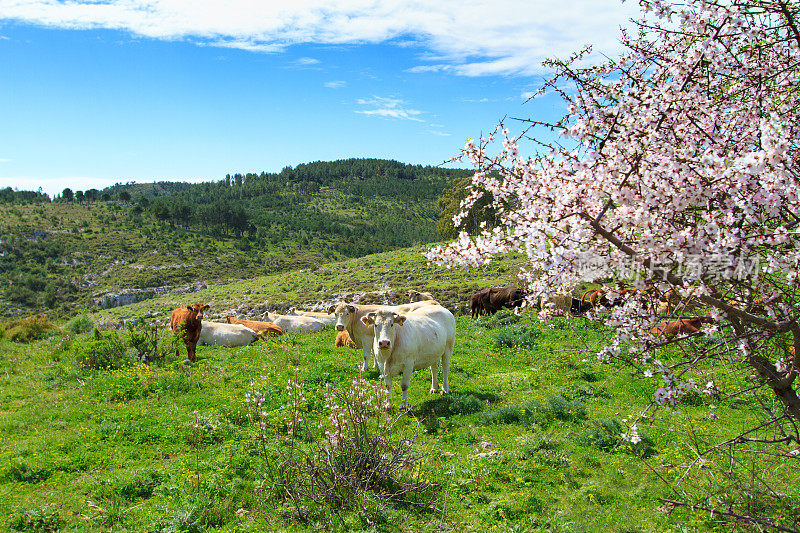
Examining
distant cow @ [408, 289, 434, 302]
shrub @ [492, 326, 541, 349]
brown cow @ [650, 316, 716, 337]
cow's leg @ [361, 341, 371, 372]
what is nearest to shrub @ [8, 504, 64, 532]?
cow's leg @ [361, 341, 371, 372]

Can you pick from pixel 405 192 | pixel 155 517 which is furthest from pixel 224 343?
pixel 405 192

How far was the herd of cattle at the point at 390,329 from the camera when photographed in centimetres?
977

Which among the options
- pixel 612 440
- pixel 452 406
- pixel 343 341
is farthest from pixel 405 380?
pixel 343 341

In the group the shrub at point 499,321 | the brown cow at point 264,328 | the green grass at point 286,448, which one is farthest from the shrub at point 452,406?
the brown cow at point 264,328

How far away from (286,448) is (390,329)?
10.4 feet

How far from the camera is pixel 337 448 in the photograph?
6641mm

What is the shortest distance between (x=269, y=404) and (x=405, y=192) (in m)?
173

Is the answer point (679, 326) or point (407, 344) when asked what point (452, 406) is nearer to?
point (407, 344)

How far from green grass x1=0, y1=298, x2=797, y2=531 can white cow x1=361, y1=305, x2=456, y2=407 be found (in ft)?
2.35

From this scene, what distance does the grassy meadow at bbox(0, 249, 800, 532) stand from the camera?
6.01 m

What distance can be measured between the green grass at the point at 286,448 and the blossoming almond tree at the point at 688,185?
1.29 meters

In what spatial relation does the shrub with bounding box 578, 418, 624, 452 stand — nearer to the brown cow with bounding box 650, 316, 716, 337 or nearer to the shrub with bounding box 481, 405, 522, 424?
the shrub with bounding box 481, 405, 522, 424

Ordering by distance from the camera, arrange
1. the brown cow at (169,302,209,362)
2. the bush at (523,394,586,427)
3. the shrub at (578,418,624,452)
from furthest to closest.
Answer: the brown cow at (169,302,209,362) → the bush at (523,394,586,427) → the shrub at (578,418,624,452)

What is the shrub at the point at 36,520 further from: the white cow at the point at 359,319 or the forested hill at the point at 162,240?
the forested hill at the point at 162,240
